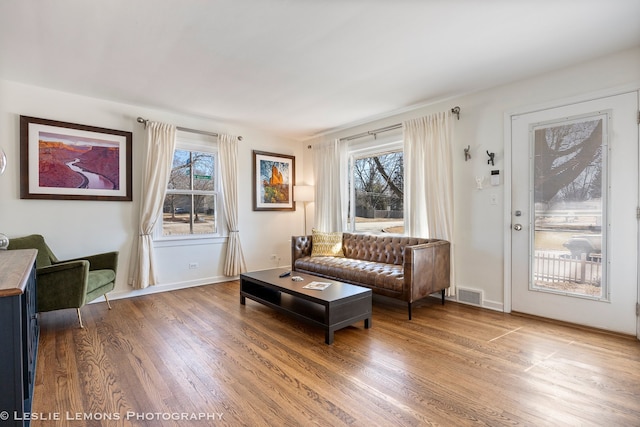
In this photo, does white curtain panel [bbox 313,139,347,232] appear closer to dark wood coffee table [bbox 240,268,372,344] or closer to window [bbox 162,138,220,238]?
window [bbox 162,138,220,238]

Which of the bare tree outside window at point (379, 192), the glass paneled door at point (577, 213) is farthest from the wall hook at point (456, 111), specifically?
the bare tree outside window at point (379, 192)

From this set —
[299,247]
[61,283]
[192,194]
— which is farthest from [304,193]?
[61,283]

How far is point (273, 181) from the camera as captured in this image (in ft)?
18.0

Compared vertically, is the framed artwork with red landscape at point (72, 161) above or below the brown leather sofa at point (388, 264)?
above

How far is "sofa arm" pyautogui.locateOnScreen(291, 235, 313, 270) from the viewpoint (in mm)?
4602

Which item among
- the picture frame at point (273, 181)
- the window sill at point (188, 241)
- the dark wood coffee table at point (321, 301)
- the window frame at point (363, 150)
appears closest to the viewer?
the dark wood coffee table at point (321, 301)

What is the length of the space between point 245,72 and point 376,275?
246 centimetres

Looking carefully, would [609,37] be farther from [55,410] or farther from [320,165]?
[55,410]

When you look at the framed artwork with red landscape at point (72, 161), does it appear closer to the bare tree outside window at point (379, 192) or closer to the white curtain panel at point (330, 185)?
the white curtain panel at point (330, 185)

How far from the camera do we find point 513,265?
333 centimetres

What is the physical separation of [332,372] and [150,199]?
324 cm

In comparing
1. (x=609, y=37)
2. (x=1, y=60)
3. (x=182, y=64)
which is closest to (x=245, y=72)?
(x=182, y=64)

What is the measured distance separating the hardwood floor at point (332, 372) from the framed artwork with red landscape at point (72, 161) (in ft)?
4.58

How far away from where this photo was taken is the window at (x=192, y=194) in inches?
176
